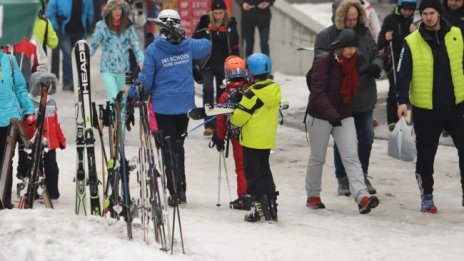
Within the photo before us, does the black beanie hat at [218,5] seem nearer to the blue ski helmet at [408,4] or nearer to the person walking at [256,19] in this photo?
the blue ski helmet at [408,4]

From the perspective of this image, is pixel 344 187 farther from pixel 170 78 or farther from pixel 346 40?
pixel 170 78

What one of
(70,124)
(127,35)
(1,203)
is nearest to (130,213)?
(1,203)

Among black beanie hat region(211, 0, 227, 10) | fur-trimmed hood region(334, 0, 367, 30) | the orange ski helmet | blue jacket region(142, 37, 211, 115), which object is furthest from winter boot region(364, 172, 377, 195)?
black beanie hat region(211, 0, 227, 10)

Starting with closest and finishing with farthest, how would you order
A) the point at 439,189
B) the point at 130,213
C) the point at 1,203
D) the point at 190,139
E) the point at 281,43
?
the point at 130,213, the point at 1,203, the point at 439,189, the point at 190,139, the point at 281,43

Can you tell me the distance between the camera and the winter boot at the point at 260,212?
36.9 feet

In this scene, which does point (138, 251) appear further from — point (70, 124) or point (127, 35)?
point (70, 124)

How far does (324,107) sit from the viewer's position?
11.5 metres

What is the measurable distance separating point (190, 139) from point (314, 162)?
4295mm

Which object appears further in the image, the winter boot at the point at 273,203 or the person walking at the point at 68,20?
the person walking at the point at 68,20

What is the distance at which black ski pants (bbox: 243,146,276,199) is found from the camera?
11266mm

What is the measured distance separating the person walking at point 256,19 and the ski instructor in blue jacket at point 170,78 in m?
8.67

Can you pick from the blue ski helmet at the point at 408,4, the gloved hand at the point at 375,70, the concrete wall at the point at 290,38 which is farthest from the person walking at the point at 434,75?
the concrete wall at the point at 290,38

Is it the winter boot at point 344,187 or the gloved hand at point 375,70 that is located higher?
the gloved hand at point 375,70

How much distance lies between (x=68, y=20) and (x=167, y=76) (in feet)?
26.2
